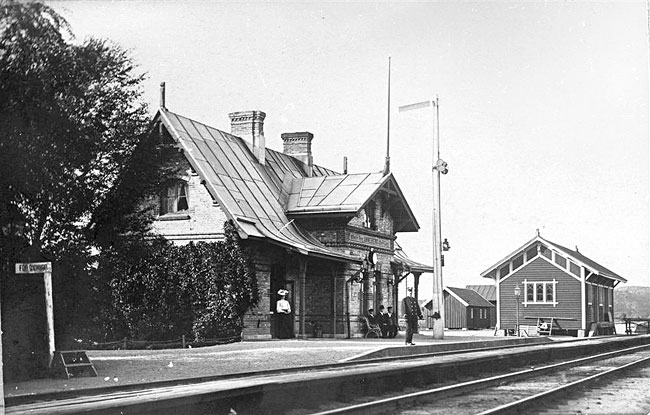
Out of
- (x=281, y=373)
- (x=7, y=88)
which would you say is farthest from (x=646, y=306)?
(x=7, y=88)

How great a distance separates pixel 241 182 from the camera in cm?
2648

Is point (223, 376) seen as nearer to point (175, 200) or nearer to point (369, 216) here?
point (175, 200)

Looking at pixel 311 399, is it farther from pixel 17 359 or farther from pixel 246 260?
pixel 246 260

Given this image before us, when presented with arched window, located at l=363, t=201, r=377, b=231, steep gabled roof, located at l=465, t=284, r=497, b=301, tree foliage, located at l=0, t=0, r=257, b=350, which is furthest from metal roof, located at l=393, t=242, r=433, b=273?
steep gabled roof, located at l=465, t=284, r=497, b=301

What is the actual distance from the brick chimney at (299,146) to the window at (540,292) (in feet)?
55.7

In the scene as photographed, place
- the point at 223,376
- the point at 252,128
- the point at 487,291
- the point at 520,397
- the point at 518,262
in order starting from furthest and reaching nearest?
1. the point at 487,291
2. the point at 518,262
3. the point at 252,128
4. the point at 520,397
5. the point at 223,376

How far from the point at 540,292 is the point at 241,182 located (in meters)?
Result: 24.1

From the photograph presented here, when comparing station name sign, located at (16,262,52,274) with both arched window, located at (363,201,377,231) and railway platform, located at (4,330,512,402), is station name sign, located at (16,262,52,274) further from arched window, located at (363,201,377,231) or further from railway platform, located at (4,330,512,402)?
arched window, located at (363,201,377,231)

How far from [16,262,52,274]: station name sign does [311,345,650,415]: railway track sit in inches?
178

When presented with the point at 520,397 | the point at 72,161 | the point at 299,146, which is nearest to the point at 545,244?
the point at 299,146

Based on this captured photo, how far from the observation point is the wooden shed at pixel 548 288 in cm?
4438

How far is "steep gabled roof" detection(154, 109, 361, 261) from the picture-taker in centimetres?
2409

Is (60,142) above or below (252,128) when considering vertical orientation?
below

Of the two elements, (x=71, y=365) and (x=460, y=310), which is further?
(x=460, y=310)
